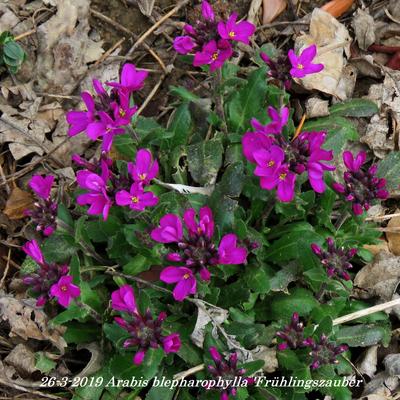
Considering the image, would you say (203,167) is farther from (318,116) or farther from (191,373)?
(191,373)

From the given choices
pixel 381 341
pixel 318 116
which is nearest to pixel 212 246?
pixel 381 341

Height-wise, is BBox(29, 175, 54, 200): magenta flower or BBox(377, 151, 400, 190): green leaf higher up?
BBox(29, 175, 54, 200): magenta flower

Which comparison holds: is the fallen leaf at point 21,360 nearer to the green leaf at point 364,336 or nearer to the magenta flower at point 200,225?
the magenta flower at point 200,225

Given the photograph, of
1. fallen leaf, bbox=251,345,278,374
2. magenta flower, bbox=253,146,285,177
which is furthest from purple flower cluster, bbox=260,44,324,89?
fallen leaf, bbox=251,345,278,374

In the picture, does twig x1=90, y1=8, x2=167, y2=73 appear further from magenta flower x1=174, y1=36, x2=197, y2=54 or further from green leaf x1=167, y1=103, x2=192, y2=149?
magenta flower x1=174, y1=36, x2=197, y2=54

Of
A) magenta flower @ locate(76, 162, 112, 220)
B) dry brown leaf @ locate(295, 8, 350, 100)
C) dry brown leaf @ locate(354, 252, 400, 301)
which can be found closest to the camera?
magenta flower @ locate(76, 162, 112, 220)

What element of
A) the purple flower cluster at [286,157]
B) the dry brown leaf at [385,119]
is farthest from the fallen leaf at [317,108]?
the purple flower cluster at [286,157]

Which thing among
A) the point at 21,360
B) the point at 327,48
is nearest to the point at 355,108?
the point at 327,48

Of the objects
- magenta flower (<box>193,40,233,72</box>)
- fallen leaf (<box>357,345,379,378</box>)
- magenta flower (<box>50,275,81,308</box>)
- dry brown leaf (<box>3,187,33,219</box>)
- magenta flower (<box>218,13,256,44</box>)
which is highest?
magenta flower (<box>218,13,256,44</box>)

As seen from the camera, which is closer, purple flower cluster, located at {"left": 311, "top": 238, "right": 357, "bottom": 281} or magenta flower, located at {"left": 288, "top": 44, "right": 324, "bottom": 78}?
purple flower cluster, located at {"left": 311, "top": 238, "right": 357, "bottom": 281}
